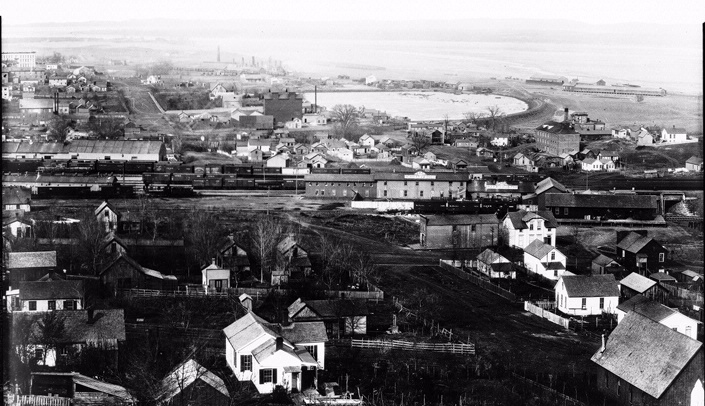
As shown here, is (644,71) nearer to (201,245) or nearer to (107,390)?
(201,245)

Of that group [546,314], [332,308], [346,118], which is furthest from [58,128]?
[546,314]

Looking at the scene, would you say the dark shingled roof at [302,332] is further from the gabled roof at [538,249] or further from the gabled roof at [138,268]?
the gabled roof at [538,249]

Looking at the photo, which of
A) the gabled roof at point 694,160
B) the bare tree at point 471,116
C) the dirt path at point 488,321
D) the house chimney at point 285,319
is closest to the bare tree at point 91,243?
the house chimney at point 285,319

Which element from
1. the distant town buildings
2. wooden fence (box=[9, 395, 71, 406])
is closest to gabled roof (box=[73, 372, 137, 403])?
wooden fence (box=[9, 395, 71, 406])

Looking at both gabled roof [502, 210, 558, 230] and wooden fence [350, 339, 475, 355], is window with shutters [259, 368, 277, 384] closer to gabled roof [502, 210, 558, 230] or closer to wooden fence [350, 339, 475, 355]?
wooden fence [350, 339, 475, 355]

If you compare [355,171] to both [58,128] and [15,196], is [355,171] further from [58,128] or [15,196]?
[58,128]
